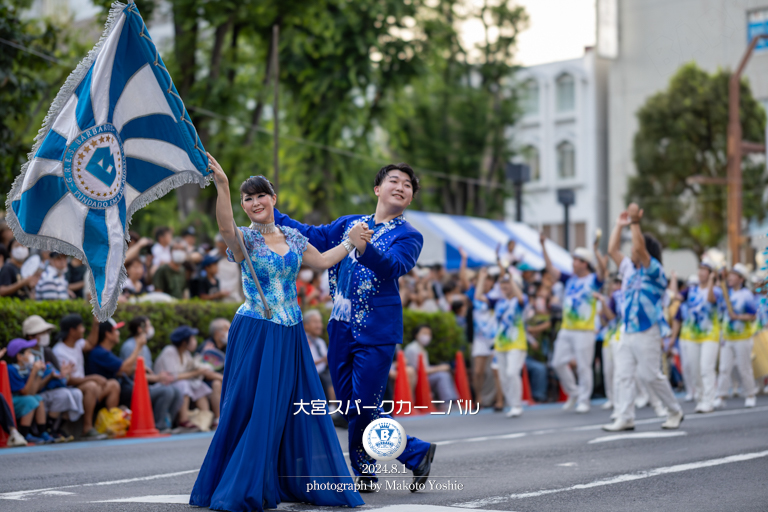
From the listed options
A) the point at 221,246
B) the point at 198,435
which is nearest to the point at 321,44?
the point at 221,246

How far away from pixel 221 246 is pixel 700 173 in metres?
25.0

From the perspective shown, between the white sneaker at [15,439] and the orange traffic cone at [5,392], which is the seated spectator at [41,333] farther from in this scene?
the white sneaker at [15,439]

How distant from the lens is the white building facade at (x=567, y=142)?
47312 mm

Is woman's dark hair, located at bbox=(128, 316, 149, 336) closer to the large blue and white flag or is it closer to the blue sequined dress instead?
the large blue and white flag

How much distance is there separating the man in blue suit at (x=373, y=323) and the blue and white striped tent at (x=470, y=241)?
53.1ft

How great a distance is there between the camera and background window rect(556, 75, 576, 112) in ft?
157

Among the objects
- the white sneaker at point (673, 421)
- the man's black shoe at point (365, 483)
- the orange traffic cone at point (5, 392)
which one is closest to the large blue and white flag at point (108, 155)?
the man's black shoe at point (365, 483)

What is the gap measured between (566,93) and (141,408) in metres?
40.4

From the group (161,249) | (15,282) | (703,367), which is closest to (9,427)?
(15,282)

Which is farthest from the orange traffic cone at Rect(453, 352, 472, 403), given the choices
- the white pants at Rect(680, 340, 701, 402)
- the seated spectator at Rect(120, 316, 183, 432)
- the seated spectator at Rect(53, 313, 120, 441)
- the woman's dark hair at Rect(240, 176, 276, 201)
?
the woman's dark hair at Rect(240, 176, 276, 201)

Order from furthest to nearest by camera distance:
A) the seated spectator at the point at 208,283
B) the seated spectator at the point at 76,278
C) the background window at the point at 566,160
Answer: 1. the background window at the point at 566,160
2. the seated spectator at the point at 208,283
3. the seated spectator at the point at 76,278

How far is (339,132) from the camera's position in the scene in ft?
79.4

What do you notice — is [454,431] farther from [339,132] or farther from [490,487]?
[339,132]

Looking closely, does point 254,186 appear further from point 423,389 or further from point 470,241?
point 470,241
